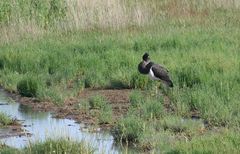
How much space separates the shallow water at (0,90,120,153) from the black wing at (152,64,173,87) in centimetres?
193

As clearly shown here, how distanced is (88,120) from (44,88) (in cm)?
208

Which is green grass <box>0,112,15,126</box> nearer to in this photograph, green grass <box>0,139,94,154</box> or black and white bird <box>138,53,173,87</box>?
green grass <box>0,139,94,154</box>

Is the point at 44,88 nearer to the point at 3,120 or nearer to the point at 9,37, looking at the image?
the point at 3,120

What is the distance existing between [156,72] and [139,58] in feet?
6.95

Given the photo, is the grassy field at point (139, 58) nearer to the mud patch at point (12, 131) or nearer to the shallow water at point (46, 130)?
the shallow water at point (46, 130)

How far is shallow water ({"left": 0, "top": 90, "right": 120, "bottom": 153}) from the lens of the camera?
30.4 feet

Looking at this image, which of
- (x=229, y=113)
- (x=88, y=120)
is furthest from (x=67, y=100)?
(x=229, y=113)

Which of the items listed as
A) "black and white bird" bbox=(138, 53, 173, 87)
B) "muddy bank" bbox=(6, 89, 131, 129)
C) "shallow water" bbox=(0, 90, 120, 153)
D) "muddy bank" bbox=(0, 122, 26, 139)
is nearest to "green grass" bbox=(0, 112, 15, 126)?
"muddy bank" bbox=(0, 122, 26, 139)

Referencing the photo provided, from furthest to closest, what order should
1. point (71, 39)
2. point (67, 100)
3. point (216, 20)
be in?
point (216, 20) → point (71, 39) → point (67, 100)

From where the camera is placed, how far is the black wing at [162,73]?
40.6 feet

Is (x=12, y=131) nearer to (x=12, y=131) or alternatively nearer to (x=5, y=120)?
(x=12, y=131)

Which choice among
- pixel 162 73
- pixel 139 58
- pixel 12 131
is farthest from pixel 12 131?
pixel 139 58

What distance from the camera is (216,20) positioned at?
729 inches

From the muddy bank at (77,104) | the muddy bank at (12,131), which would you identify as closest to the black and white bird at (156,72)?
the muddy bank at (77,104)
